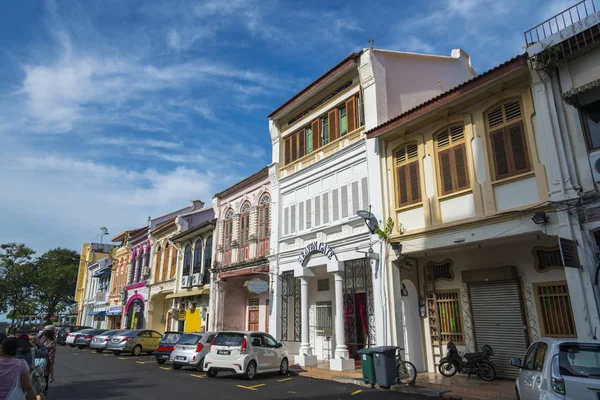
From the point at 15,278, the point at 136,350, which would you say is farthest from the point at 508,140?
the point at 15,278

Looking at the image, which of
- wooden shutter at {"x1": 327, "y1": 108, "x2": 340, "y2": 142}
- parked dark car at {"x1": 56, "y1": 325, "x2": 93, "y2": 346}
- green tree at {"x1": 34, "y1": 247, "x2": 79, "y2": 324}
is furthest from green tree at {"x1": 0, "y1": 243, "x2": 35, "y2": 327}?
wooden shutter at {"x1": 327, "y1": 108, "x2": 340, "y2": 142}

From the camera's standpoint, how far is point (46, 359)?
813 centimetres

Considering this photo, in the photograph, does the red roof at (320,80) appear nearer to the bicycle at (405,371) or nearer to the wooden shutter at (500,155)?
the wooden shutter at (500,155)

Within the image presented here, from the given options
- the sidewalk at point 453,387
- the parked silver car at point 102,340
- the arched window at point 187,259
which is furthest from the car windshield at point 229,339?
the arched window at point 187,259

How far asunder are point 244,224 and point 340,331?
Result: 8.92 metres

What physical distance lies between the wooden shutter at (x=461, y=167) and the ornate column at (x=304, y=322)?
23.5 feet

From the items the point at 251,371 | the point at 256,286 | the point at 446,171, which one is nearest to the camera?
the point at 446,171

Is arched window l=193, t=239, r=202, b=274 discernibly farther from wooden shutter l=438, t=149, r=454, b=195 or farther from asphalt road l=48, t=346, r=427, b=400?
wooden shutter l=438, t=149, r=454, b=195

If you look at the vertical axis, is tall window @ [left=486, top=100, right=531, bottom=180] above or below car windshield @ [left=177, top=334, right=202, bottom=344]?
above

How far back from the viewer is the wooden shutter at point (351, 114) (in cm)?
1577

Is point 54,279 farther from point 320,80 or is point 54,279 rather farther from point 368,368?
point 368,368

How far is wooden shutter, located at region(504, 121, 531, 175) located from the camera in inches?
412

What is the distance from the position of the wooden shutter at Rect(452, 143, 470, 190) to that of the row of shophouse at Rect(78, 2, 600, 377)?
31mm

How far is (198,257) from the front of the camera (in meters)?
25.5
